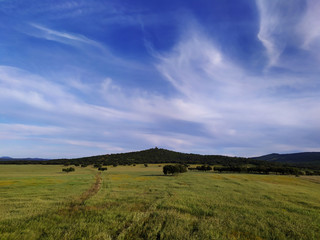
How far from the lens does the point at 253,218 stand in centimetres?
1498

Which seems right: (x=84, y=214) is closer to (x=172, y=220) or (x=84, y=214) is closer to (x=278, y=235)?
(x=172, y=220)

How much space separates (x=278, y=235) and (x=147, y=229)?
9025mm

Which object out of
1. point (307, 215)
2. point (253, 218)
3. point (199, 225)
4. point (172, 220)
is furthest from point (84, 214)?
point (307, 215)

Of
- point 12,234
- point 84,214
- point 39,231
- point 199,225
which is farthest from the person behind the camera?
point 84,214

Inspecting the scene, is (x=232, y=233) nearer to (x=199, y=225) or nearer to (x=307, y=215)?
(x=199, y=225)

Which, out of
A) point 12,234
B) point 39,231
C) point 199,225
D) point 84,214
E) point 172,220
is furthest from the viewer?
point 84,214

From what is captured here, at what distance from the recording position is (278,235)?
38.8ft

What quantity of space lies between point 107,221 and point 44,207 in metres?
8.70

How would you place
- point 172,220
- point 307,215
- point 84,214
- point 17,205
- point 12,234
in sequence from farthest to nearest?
point 17,205, point 307,215, point 84,214, point 172,220, point 12,234

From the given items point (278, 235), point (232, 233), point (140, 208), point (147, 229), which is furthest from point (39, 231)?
point (278, 235)

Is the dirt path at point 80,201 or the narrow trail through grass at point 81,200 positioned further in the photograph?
the narrow trail through grass at point 81,200

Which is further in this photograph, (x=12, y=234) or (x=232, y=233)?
(x=232, y=233)

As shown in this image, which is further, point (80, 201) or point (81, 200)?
point (81, 200)

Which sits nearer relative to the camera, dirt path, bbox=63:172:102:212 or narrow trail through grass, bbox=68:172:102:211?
dirt path, bbox=63:172:102:212
